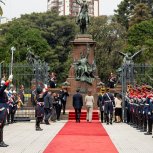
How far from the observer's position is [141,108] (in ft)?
62.9

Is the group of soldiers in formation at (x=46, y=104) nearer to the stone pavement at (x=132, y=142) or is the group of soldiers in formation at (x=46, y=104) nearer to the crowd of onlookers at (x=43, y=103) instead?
the crowd of onlookers at (x=43, y=103)

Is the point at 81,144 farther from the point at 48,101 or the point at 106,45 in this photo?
the point at 106,45

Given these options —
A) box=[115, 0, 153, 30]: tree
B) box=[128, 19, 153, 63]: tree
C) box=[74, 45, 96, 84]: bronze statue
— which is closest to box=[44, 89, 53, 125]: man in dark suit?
box=[74, 45, 96, 84]: bronze statue

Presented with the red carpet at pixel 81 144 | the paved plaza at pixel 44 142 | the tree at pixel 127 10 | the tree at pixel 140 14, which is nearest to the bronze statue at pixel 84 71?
the paved plaza at pixel 44 142

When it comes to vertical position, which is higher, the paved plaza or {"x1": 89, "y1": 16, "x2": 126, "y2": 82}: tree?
{"x1": 89, "y1": 16, "x2": 126, "y2": 82}: tree

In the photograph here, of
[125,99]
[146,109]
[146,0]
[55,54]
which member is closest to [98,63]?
[55,54]

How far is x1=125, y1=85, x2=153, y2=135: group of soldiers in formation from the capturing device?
17531 mm

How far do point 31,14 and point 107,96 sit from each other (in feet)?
204

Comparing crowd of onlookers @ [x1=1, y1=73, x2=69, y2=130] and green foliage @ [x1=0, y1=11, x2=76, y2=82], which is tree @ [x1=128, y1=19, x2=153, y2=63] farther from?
crowd of onlookers @ [x1=1, y1=73, x2=69, y2=130]

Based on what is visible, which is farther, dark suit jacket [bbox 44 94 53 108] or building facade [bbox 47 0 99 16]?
building facade [bbox 47 0 99 16]

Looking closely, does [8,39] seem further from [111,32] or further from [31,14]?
[111,32]

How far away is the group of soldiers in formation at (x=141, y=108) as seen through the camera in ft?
57.5

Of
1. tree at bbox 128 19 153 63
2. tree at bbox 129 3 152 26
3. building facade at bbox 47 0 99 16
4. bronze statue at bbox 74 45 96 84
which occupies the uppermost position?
building facade at bbox 47 0 99 16

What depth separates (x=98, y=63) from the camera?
61938mm
